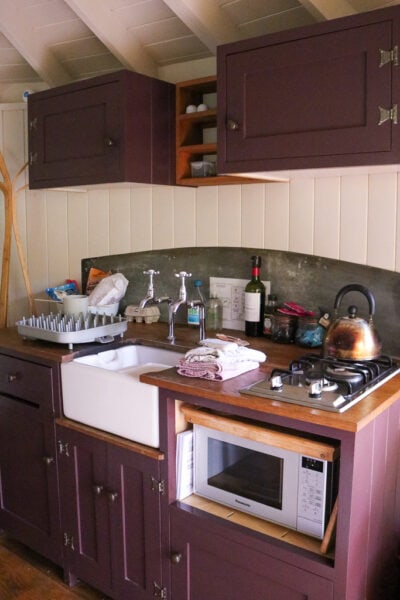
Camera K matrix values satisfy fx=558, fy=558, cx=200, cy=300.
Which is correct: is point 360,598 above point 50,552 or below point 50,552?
above

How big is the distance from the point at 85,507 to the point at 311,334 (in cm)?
105

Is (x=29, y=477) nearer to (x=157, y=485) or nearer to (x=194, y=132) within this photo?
(x=157, y=485)

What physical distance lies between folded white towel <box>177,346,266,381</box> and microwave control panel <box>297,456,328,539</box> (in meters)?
0.35

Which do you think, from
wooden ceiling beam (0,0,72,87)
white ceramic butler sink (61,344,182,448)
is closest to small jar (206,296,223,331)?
white ceramic butler sink (61,344,182,448)

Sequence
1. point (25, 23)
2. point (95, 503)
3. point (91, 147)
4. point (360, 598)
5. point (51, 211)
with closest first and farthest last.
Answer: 1. point (360, 598)
2. point (95, 503)
3. point (91, 147)
4. point (25, 23)
5. point (51, 211)

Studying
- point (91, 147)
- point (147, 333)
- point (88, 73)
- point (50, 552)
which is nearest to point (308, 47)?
point (91, 147)

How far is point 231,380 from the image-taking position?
66.9 inches

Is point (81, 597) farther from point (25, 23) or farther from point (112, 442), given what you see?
point (25, 23)

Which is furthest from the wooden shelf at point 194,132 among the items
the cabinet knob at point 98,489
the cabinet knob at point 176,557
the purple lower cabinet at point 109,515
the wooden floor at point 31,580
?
the wooden floor at point 31,580

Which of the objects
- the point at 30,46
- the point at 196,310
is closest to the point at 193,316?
the point at 196,310

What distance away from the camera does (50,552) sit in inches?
88.4

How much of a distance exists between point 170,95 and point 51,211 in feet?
3.45

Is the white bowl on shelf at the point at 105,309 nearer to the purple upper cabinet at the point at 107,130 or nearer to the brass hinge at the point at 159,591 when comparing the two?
the purple upper cabinet at the point at 107,130

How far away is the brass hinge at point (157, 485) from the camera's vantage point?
1759mm
